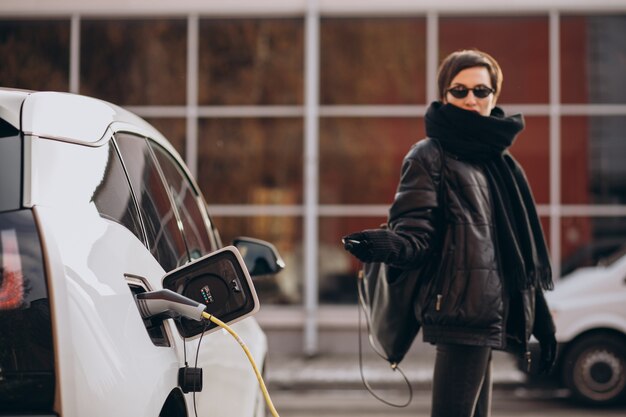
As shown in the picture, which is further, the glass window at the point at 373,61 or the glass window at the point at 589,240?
the glass window at the point at 373,61

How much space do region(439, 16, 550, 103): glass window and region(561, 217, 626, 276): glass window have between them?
5.35 ft

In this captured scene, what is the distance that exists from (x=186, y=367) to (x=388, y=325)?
141cm

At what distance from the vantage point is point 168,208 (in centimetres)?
306

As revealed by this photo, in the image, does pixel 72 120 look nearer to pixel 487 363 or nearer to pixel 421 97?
pixel 487 363

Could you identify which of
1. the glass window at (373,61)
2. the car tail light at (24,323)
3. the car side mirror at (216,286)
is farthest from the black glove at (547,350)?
the glass window at (373,61)

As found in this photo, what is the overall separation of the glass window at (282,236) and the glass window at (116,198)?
9.56 m

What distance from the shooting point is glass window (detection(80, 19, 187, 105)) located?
12.3 m

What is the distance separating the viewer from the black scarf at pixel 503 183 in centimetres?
364

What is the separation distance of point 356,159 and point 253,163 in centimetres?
131

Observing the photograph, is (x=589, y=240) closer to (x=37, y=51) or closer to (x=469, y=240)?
(x=37, y=51)

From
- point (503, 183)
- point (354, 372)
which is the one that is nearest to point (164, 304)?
point (503, 183)

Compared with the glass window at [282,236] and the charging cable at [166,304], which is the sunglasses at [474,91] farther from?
the glass window at [282,236]

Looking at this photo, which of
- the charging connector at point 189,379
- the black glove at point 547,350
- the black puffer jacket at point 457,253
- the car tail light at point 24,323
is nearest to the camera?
the car tail light at point 24,323

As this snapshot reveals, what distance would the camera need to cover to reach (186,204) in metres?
3.61
